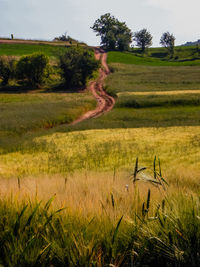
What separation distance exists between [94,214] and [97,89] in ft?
181

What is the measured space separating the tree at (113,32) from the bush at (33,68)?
69.2 m

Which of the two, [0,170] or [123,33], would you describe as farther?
[123,33]

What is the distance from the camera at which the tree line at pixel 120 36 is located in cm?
12125

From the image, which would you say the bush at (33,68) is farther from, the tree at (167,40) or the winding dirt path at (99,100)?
the tree at (167,40)

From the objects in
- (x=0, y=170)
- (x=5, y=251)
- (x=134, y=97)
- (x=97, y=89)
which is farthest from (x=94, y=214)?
(x=97, y=89)

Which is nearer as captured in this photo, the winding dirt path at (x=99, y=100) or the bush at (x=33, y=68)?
the winding dirt path at (x=99, y=100)

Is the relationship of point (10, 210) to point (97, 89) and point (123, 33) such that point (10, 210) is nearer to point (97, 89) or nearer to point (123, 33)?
point (97, 89)

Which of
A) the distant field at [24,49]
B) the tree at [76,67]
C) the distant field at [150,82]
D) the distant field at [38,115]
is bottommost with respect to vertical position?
the distant field at [38,115]

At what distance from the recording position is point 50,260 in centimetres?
A: 202

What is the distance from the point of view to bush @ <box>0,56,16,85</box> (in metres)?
59.1

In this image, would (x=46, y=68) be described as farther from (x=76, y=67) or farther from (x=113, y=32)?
(x=113, y=32)

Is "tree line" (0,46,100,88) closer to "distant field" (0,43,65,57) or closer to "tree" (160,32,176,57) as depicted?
"distant field" (0,43,65,57)

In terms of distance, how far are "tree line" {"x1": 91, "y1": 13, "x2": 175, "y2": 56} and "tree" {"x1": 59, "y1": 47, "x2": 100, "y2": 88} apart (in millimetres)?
67294

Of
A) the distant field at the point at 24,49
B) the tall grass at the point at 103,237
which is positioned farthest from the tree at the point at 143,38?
the tall grass at the point at 103,237
